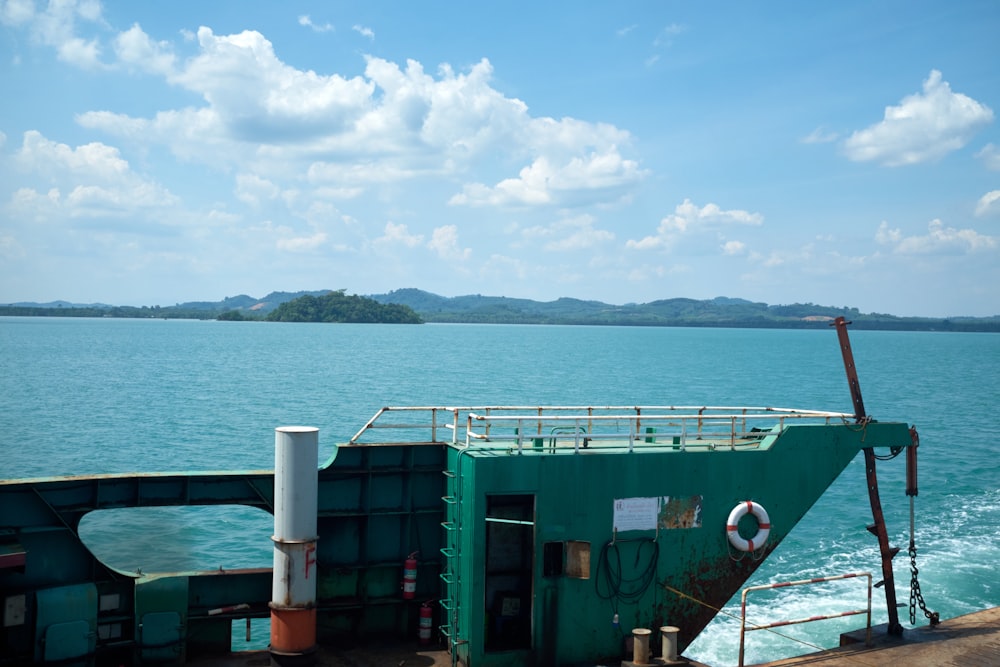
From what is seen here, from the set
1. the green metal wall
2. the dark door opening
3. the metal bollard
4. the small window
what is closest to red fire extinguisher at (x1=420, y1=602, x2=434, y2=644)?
the green metal wall

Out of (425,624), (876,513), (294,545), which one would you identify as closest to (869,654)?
(876,513)

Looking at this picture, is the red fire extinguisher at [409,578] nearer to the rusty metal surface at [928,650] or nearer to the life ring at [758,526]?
the life ring at [758,526]

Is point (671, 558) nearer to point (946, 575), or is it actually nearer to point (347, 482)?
point (347, 482)

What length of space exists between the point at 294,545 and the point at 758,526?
7828mm

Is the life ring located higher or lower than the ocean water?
higher

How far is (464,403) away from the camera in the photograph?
2378 inches

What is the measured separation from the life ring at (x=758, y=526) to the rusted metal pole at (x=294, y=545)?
6.99 meters

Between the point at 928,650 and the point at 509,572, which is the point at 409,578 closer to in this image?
the point at 509,572

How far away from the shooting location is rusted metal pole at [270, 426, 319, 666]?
12484 millimetres

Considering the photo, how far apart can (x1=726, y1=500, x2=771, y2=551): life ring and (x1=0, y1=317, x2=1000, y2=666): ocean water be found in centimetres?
568

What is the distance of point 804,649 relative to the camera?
19.6m

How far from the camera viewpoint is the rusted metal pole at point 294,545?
41.0 feet

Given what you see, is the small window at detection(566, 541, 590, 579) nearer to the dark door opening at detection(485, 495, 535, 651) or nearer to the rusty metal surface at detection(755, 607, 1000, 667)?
the dark door opening at detection(485, 495, 535, 651)

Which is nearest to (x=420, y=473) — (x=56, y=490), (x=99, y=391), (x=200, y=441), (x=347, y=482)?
(x=347, y=482)
